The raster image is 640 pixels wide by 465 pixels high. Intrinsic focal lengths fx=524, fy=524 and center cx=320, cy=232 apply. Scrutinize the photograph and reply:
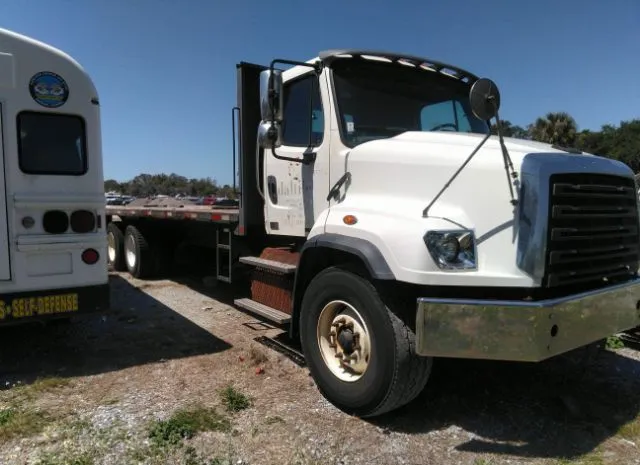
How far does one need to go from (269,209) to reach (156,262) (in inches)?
173

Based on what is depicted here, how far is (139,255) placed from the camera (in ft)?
28.8

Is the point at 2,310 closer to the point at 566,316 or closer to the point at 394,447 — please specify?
the point at 394,447

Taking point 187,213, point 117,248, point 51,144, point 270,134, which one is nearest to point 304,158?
point 270,134

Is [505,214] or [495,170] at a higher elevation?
[495,170]

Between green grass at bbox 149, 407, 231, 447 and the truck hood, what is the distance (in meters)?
1.89

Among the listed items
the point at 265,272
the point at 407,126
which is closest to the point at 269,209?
the point at 265,272

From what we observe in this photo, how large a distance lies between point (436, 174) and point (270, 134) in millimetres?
1562

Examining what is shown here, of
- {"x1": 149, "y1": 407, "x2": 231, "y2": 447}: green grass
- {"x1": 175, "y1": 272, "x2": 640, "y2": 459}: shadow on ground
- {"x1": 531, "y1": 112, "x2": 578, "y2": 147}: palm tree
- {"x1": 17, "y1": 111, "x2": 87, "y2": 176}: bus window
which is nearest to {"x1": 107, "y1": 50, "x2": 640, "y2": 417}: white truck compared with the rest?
{"x1": 175, "y1": 272, "x2": 640, "y2": 459}: shadow on ground

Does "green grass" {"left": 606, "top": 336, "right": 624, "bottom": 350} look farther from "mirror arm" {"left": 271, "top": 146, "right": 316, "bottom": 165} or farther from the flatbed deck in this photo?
the flatbed deck

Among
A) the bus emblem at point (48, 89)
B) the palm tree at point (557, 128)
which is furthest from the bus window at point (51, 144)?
the palm tree at point (557, 128)

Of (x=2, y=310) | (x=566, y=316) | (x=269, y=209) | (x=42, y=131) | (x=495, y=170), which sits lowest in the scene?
(x=2, y=310)

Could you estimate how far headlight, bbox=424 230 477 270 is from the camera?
10.4 feet

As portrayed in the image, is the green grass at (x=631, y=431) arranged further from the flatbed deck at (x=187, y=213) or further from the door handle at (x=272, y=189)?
the flatbed deck at (x=187, y=213)

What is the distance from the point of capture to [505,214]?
126 inches
